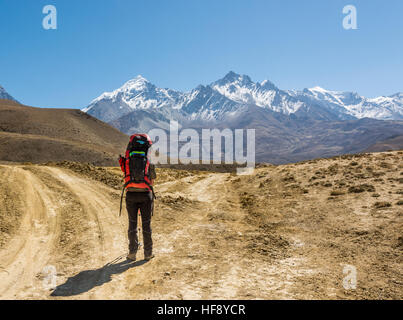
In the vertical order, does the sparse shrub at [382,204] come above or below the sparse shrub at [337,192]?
below

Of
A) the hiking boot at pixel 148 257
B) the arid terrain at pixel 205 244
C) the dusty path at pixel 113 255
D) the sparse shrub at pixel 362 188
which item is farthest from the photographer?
the sparse shrub at pixel 362 188

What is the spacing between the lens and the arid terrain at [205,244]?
6504 millimetres

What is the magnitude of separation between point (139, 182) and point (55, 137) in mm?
137296

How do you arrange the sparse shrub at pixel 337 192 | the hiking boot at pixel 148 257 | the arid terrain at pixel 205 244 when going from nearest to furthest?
the arid terrain at pixel 205 244 < the hiking boot at pixel 148 257 < the sparse shrub at pixel 337 192

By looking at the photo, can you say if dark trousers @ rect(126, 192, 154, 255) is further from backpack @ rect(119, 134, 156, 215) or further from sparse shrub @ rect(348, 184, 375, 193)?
sparse shrub @ rect(348, 184, 375, 193)

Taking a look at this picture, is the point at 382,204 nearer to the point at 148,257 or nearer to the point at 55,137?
the point at 148,257

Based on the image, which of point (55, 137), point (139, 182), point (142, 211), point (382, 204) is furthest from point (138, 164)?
point (55, 137)

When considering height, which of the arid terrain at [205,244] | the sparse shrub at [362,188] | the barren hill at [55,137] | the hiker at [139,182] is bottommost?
the arid terrain at [205,244]

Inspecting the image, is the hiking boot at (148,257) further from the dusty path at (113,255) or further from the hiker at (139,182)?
the dusty path at (113,255)

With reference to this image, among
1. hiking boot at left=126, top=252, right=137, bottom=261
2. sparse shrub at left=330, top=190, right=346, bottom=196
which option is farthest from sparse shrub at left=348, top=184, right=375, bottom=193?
hiking boot at left=126, top=252, right=137, bottom=261

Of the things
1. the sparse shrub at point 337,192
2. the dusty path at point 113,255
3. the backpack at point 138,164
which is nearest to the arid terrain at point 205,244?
the dusty path at point 113,255

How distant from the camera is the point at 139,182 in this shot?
8016mm

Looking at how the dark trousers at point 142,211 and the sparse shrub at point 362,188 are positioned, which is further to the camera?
the sparse shrub at point 362,188

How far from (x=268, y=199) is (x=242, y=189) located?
19.5ft
